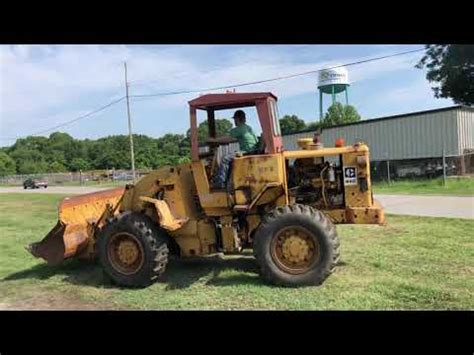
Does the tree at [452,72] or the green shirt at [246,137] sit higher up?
the tree at [452,72]

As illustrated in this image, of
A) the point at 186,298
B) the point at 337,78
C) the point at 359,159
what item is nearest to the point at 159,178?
the point at 186,298

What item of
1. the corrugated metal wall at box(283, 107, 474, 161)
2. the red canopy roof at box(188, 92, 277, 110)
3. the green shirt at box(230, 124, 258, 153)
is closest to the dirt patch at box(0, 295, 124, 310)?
the green shirt at box(230, 124, 258, 153)

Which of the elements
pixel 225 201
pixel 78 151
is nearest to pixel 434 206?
pixel 225 201

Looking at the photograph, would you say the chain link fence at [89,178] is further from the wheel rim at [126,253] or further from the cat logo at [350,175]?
the cat logo at [350,175]

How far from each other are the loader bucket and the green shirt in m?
2.14

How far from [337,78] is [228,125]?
35.4 m

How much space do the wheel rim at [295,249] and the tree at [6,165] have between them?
262ft

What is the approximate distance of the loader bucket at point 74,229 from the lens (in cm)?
761

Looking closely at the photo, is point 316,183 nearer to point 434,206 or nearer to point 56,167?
point 434,206

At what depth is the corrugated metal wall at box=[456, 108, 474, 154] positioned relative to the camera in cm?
2745

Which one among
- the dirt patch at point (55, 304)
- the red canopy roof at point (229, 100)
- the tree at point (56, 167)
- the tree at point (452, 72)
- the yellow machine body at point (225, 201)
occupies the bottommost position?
the dirt patch at point (55, 304)

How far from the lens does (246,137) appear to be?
23.3 ft

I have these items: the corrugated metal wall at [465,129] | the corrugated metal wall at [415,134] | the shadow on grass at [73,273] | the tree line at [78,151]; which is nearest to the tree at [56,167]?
the tree line at [78,151]
